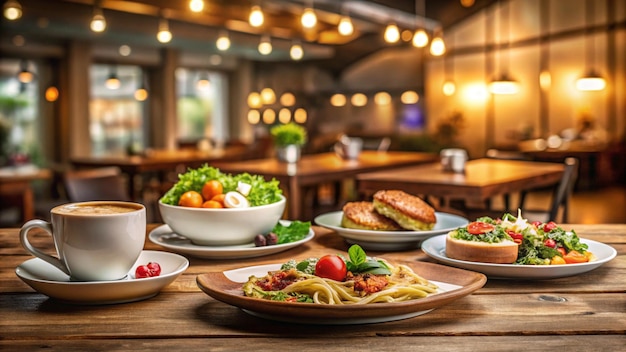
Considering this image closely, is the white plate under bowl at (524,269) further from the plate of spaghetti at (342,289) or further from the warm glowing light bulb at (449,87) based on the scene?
the warm glowing light bulb at (449,87)

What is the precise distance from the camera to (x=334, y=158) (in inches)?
248

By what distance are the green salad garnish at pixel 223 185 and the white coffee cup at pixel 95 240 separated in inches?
19.0

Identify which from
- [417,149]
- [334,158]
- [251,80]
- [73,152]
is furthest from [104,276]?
[251,80]

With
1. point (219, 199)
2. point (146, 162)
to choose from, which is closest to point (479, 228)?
point (219, 199)

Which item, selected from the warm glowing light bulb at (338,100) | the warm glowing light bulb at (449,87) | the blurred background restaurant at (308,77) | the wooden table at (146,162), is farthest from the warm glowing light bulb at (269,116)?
the wooden table at (146,162)

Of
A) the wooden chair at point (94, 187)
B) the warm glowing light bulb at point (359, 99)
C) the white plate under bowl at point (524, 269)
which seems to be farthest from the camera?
the warm glowing light bulb at point (359, 99)

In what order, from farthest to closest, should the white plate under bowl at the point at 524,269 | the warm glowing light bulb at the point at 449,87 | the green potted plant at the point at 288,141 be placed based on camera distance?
the warm glowing light bulb at the point at 449,87, the green potted plant at the point at 288,141, the white plate under bowl at the point at 524,269

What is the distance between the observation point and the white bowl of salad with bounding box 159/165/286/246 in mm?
1624

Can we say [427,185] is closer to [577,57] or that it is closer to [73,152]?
[73,152]

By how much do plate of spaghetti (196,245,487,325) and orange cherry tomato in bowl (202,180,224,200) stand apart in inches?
16.3

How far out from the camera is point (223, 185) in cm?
179

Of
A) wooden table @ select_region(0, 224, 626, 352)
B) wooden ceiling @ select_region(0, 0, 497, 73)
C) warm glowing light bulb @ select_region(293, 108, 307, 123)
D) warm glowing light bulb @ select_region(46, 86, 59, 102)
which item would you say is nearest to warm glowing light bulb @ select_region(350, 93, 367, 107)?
warm glowing light bulb @ select_region(293, 108, 307, 123)

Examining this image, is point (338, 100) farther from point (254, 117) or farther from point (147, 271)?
point (147, 271)

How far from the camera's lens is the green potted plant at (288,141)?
18.0ft
